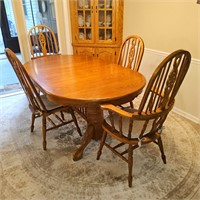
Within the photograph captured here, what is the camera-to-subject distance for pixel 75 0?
3.15 meters

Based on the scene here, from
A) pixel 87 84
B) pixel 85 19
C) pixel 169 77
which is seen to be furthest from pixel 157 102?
pixel 85 19

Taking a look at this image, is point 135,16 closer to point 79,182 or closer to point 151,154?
point 151,154

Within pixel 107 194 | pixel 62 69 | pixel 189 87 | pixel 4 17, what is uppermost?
pixel 4 17

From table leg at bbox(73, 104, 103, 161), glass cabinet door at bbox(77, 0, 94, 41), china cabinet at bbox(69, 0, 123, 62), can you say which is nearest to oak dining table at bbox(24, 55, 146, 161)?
table leg at bbox(73, 104, 103, 161)

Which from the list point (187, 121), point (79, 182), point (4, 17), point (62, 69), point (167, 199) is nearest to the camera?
point (167, 199)

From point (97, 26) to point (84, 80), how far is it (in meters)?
1.80

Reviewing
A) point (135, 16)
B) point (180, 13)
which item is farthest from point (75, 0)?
point (180, 13)

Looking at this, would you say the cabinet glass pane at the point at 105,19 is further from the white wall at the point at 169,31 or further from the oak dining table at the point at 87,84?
the oak dining table at the point at 87,84

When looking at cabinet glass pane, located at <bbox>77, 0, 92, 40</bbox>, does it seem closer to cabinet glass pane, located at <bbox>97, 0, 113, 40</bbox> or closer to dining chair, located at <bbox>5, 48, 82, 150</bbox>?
cabinet glass pane, located at <bbox>97, 0, 113, 40</bbox>

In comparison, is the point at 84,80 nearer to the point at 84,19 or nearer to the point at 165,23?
the point at 165,23

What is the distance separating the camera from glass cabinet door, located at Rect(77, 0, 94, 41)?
3182 mm

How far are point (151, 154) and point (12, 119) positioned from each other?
179 cm

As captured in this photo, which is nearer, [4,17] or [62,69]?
[62,69]

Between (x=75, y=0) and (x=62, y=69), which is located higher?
(x=75, y=0)
